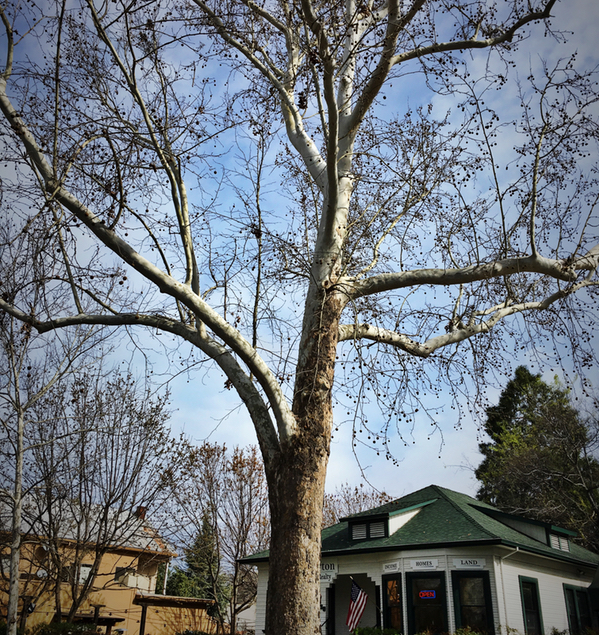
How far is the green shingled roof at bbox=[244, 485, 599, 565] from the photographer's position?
1434cm

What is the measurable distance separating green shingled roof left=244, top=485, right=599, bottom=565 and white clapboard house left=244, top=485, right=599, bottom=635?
0.11 feet

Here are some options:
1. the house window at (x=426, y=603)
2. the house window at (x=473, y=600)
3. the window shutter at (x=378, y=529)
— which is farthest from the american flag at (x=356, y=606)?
the house window at (x=473, y=600)

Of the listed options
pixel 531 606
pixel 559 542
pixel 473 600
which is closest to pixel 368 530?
pixel 473 600

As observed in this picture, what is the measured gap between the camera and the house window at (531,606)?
14023 millimetres

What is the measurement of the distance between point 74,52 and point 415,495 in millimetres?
17527

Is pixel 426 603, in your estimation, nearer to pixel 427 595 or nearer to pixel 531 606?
pixel 427 595

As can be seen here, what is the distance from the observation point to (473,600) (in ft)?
44.3

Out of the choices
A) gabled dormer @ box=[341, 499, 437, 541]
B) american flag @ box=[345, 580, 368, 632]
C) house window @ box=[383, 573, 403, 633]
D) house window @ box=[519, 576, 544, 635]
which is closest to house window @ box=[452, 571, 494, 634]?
house window @ box=[519, 576, 544, 635]

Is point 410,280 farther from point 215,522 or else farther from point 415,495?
point 215,522

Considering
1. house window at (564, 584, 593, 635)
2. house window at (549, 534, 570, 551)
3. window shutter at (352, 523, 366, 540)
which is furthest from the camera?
house window at (549, 534, 570, 551)

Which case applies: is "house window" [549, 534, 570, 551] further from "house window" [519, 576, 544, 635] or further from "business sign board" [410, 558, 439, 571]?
"business sign board" [410, 558, 439, 571]

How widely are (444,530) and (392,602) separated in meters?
2.48

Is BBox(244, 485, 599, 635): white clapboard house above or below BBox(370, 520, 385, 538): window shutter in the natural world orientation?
below

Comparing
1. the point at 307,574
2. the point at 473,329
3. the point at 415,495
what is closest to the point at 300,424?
the point at 307,574
